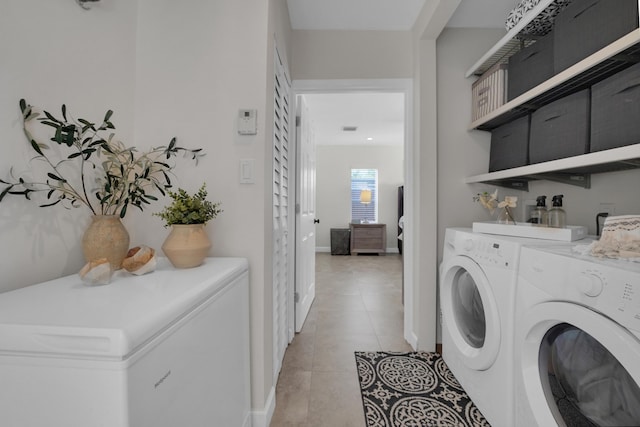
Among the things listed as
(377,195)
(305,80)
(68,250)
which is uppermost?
(305,80)

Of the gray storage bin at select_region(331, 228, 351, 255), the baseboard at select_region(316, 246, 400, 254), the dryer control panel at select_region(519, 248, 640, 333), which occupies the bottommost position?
the baseboard at select_region(316, 246, 400, 254)

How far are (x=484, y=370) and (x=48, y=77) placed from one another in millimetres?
2115

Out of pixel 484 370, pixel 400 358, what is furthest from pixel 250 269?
pixel 400 358

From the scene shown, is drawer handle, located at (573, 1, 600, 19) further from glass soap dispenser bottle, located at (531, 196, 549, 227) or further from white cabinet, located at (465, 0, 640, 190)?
glass soap dispenser bottle, located at (531, 196, 549, 227)

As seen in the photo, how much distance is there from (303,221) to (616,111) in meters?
1.92

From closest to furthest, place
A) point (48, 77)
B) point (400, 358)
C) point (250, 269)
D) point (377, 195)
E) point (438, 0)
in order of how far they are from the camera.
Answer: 1. point (48, 77)
2. point (250, 269)
3. point (438, 0)
4. point (400, 358)
5. point (377, 195)

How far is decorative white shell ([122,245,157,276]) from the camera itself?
3.07 feet

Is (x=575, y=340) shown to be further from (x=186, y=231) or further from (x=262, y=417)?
(x=186, y=231)

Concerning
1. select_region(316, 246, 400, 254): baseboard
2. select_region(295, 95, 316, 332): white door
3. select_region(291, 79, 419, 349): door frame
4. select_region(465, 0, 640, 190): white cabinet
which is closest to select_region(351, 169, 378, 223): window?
select_region(316, 246, 400, 254): baseboard

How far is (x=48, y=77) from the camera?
94 cm

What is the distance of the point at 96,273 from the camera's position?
2.63 feet

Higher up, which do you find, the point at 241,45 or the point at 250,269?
the point at 241,45

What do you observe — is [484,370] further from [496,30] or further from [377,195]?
[377,195]

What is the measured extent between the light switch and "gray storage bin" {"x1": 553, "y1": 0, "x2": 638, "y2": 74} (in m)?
Result: 1.47
